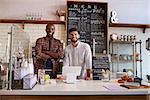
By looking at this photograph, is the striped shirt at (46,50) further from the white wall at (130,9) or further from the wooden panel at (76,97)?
the white wall at (130,9)

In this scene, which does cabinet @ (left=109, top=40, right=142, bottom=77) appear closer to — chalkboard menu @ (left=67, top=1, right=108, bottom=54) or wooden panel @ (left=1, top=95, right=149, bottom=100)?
chalkboard menu @ (left=67, top=1, right=108, bottom=54)

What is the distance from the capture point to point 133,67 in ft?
14.7

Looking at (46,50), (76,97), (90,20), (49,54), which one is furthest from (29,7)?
(76,97)

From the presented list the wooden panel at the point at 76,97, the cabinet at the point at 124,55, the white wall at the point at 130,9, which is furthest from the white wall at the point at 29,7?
the wooden panel at the point at 76,97

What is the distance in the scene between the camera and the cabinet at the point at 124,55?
4680 millimetres

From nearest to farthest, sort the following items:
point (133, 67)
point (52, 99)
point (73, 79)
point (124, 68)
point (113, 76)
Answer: point (52, 99) < point (73, 79) < point (113, 76) < point (133, 67) < point (124, 68)

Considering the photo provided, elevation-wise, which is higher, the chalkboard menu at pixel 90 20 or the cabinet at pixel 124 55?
the chalkboard menu at pixel 90 20

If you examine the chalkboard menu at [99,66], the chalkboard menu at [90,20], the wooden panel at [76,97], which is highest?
the chalkboard menu at [90,20]

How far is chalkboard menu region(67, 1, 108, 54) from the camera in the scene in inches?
182

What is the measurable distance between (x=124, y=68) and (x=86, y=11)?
1.46m

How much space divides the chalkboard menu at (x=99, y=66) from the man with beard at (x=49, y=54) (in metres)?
0.48

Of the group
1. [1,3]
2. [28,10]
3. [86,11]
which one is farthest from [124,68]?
[1,3]

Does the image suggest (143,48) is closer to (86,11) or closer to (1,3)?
(86,11)

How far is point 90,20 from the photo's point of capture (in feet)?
15.3
